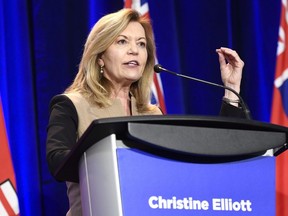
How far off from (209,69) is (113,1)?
0.52m

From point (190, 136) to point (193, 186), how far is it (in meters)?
0.09

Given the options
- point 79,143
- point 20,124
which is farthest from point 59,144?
point 20,124

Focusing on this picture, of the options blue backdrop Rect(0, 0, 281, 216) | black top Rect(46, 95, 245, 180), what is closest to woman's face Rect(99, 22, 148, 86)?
black top Rect(46, 95, 245, 180)

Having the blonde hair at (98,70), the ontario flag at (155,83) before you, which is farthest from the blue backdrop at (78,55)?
the blonde hair at (98,70)

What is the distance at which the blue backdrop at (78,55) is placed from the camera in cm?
224

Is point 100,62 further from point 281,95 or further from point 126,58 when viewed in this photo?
point 281,95

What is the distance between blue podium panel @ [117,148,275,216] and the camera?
3.42 feet

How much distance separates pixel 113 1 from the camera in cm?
253

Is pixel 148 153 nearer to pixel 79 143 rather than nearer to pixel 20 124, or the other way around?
pixel 79 143

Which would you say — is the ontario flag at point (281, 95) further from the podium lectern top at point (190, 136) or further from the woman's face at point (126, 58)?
the podium lectern top at point (190, 136)

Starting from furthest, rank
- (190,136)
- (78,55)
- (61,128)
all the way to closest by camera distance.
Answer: (78,55) → (61,128) → (190,136)

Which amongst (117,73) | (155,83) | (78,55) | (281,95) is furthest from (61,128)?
(281,95)

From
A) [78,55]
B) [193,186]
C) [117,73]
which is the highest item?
[78,55]

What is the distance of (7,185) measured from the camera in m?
2.19
